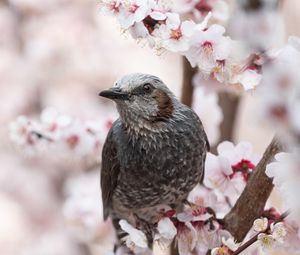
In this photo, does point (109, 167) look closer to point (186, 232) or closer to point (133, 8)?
point (186, 232)

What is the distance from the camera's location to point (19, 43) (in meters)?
4.42

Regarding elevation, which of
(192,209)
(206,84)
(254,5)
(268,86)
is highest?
(254,5)

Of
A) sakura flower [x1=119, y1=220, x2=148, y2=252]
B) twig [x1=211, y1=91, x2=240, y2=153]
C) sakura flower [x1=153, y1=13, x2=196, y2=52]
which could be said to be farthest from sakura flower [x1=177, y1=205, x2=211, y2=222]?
twig [x1=211, y1=91, x2=240, y2=153]

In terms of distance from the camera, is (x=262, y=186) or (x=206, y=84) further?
(x=206, y=84)

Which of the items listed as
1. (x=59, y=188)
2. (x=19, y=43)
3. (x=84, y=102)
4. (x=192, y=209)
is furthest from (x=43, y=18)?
(x=192, y=209)

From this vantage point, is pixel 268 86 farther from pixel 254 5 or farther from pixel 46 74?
pixel 46 74

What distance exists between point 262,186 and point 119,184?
27.0 inches

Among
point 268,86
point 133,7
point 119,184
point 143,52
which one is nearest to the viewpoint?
point 268,86

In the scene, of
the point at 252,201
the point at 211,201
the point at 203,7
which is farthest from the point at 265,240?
the point at 203,7

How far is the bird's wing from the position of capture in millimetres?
2117

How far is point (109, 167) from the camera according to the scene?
84.4 inches

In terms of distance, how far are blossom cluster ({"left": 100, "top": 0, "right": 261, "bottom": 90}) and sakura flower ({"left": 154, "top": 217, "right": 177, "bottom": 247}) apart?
382 millimetres

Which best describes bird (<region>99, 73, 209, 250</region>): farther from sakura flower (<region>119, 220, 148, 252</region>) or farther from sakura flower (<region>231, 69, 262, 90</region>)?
sakura flower (<region>231, 69, 262, 90</region>)

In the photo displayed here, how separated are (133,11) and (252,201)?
53 centimetres
